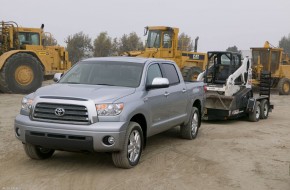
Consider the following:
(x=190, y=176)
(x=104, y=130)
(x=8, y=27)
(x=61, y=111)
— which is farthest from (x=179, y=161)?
(x=8, y=27)

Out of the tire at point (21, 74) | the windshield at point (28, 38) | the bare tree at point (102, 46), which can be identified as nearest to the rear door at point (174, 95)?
the tire at point (21, 74)

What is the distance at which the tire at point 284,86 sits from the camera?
26.5m

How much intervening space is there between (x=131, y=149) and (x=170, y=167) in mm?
746

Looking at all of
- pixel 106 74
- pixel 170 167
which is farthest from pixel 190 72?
pixel 170 167

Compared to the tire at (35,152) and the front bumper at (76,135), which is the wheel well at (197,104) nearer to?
the front bumper at (76,135)

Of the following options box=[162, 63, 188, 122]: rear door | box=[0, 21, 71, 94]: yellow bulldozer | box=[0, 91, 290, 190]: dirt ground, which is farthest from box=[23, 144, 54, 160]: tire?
box=[0, 21, 71, 94]: yellow bulldozer

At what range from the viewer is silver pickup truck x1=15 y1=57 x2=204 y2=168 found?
625cm

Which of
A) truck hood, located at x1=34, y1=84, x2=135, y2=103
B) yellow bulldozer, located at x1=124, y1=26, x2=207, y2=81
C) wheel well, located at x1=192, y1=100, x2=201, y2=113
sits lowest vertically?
wheel well, located at x1=192, y1=100, x2=201, y2=113

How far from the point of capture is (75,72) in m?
7.98

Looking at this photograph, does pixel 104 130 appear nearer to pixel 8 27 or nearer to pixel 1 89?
pixel 1 89

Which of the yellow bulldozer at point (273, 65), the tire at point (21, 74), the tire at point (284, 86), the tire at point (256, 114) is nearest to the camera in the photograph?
the tire at point (256, 114)

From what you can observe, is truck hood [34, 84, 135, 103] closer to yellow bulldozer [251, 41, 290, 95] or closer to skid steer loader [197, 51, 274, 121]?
skid steer loader [197, 51, 274, 121]

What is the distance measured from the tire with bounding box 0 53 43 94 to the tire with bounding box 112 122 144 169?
43.6 feet

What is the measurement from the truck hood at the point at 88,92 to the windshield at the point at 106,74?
13.5 inches
